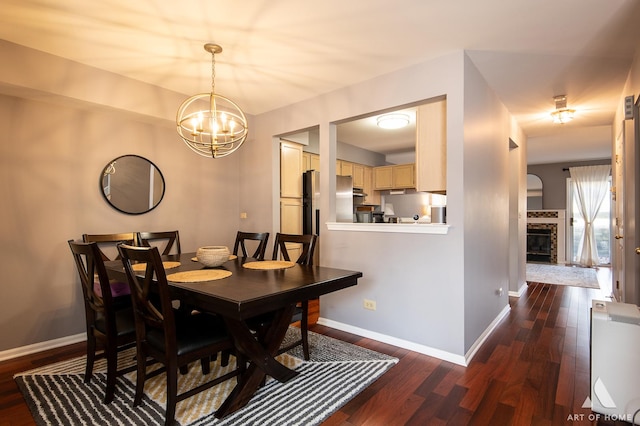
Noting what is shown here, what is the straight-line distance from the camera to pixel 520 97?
11.5 feet

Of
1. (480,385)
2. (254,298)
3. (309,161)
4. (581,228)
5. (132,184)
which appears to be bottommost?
(480,385)

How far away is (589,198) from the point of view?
7.52 meters

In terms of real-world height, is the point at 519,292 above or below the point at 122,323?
below

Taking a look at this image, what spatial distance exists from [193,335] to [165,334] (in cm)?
20

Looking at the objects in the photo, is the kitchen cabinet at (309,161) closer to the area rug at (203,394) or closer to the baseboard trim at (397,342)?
the baseboard trim at (397,342)

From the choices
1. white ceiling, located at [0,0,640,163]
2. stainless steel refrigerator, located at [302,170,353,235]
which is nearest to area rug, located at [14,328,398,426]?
stainless steel refrigerator, located at [302,170,353,235]

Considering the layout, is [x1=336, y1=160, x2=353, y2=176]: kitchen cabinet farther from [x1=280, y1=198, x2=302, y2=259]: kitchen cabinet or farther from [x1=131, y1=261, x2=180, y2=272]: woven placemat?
[x1=131, y1=261, x2=180, y2=272]: woven placemat

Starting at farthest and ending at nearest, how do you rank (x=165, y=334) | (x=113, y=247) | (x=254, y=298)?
(x=113, y=247), (x=165, y=334), (x=254, y=298)

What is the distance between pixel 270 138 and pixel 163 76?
1.34m

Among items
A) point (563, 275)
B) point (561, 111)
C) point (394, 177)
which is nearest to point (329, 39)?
point (561, 111)

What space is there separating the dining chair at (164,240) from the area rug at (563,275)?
18.9ft

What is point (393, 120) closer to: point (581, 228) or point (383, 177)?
point (383, 177)

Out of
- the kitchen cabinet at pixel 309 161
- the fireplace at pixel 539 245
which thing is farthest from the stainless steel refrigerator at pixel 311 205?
the fireplace at pixel 539 245

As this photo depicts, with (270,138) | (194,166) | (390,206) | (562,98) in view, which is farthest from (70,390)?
(390,206)
